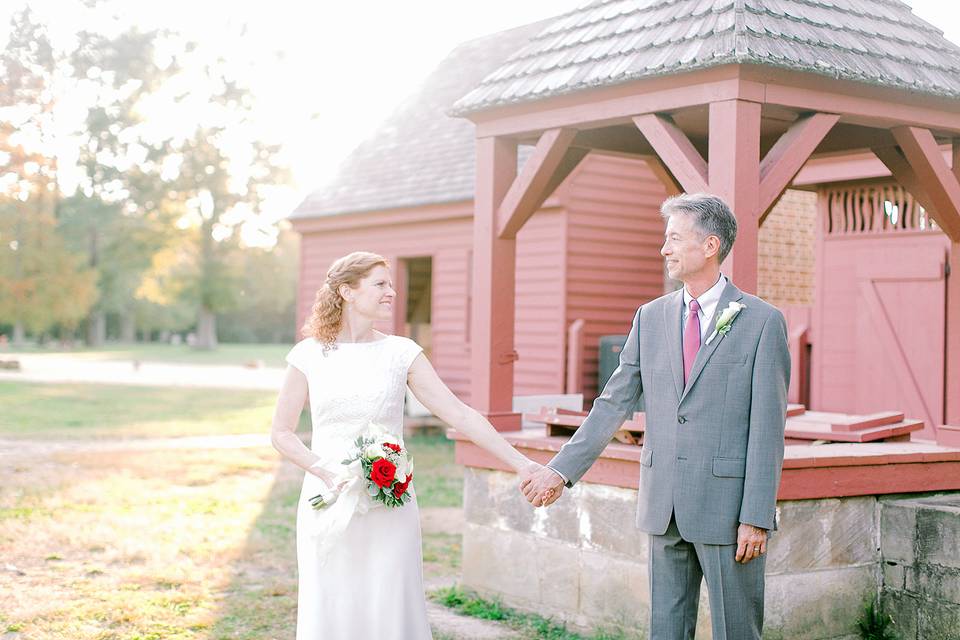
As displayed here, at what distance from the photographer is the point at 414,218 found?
17266 mm

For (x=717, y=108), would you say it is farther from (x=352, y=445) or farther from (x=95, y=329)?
(x=95, y=329)

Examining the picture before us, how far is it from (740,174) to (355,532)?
8.87 ft

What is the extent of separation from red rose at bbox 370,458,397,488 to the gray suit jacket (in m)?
0.96

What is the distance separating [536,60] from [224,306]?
148 ft

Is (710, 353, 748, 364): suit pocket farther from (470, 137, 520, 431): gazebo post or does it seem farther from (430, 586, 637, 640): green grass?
(470, 137, 520, 431): gazebo post

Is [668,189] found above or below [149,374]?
above

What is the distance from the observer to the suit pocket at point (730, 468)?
401 centimetres

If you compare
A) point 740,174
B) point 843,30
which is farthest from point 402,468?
point 843,30

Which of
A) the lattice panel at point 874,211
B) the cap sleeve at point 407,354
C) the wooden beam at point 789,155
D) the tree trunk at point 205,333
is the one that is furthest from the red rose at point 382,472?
the tree trunk at point 205,333

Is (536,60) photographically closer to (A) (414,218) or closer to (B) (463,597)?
(B) (463,597)

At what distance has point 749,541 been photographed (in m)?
3.94

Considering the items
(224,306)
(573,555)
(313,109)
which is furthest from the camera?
(224,306)

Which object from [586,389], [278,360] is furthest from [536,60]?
[278,360]

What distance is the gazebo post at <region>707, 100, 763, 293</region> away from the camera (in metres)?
A: 5.61
